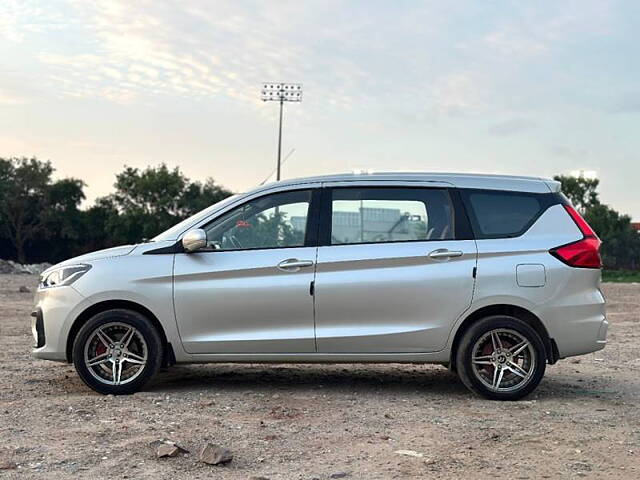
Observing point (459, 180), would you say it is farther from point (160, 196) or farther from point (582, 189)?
point (582, 189)

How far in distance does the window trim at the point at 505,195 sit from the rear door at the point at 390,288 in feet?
0.41

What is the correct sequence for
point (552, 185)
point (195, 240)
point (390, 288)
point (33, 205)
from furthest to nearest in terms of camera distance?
point (33, 205) < point (552, 185) < point (390, 288) < point (195, 240)

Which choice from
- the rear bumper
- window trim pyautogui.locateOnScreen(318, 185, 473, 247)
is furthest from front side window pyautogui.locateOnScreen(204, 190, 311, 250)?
the rear bumper

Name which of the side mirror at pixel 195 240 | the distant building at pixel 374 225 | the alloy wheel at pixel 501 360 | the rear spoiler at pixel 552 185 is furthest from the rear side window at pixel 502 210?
the side mirror at pixel 195 240

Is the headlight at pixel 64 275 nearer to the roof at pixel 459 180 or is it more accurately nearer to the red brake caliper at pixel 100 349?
the red brake caliper at pixel 100 349

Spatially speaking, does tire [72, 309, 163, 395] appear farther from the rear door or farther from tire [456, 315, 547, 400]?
tire [456, 315, 547, 400]

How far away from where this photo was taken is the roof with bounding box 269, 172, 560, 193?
764 cm

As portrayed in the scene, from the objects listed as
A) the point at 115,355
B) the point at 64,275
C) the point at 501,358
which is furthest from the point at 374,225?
the point at 64,275

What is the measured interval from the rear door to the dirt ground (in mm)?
550

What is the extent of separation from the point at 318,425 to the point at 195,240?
2.02m

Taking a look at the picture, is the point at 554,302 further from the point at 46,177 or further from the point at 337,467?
the point at 46,177

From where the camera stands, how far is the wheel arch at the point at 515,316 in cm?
739

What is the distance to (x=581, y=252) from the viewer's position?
7.41 meters

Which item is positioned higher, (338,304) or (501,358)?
(338,304)
